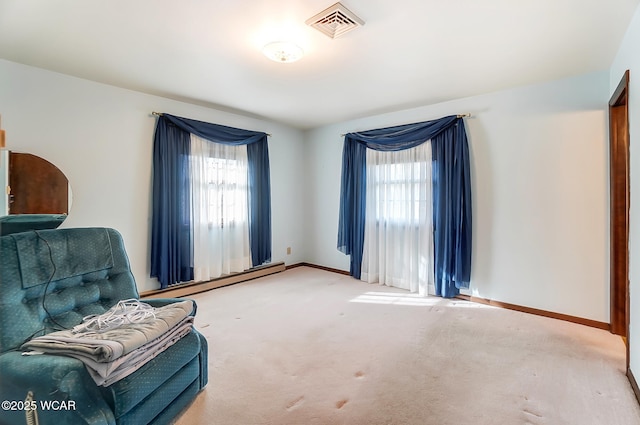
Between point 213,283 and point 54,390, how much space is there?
9.63ft

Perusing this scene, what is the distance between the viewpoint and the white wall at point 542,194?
2.89 meters

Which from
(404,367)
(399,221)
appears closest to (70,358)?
(404,367)

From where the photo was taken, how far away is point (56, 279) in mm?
1715

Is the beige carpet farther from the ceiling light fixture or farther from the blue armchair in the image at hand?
the ceiling light fixture

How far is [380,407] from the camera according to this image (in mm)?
1778

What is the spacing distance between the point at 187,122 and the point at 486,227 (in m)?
3.90

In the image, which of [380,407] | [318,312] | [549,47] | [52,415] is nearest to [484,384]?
[380,407]

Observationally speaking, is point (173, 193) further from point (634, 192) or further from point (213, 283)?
point (634, 192)

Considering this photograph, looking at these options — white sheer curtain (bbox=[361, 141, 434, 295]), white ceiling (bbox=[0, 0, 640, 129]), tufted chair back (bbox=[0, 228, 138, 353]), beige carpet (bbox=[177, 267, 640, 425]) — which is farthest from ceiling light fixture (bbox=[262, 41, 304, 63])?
beige carpet (bbox=[177, 267, 640, 425])

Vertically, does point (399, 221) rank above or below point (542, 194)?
below

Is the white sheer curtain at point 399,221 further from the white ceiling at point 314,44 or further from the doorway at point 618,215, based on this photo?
the doorway at point 618,215

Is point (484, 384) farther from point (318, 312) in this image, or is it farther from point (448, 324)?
point (318, 312)

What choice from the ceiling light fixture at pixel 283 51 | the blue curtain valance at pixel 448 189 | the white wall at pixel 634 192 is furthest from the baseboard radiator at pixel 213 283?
the white wall at pixel 634 192

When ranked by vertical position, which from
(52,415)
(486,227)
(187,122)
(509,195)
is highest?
(187,122)
